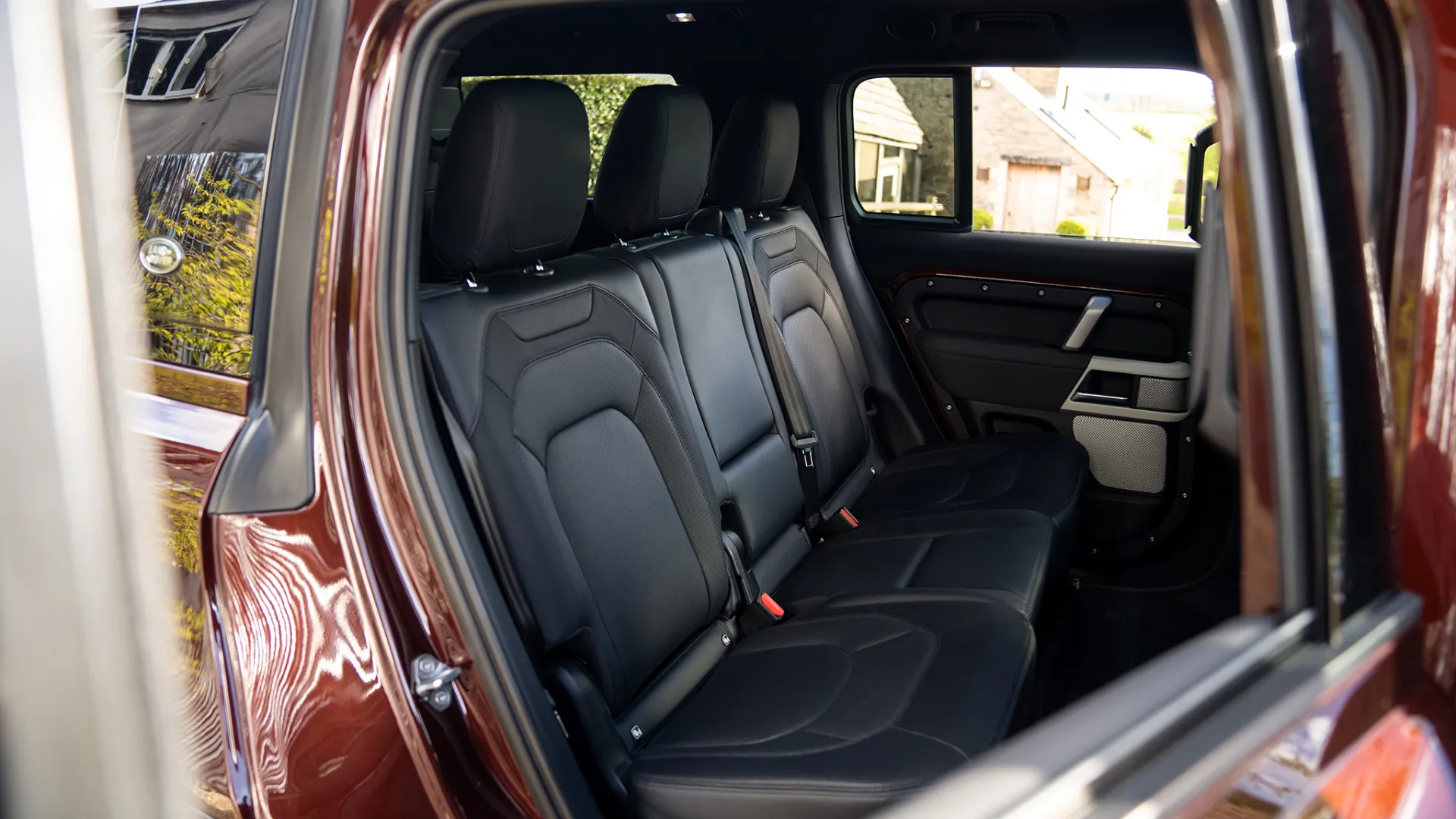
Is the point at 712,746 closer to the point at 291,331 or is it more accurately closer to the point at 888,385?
the point at 291,331

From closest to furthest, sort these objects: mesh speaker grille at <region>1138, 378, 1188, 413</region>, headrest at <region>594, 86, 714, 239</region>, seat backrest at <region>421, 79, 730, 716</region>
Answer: seat backrest at <region>421, 79, 730, 716</region> < headrest at <region>594, 86, 714, 239</region> < mesh speaker grille at <region>1138, 378, 1188, 413</region>

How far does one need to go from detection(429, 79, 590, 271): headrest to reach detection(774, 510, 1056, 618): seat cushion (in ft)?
2.85

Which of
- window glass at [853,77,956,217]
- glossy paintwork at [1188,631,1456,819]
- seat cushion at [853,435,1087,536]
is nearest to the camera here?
glossy paintwork at [1188,631,1456,819]

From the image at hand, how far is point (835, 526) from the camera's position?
2.56m

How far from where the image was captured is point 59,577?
0.50m

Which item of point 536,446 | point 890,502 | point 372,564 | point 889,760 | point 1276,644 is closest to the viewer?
point 1276,644

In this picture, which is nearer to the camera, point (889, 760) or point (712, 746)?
point (889, 760)

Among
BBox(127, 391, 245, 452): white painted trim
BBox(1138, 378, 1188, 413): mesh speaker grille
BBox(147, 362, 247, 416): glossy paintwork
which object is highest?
BBox(147, 362, 247, 416): glossy paintwork

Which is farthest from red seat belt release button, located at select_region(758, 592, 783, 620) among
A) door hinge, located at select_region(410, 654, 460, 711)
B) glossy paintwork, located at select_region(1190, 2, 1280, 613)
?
glossy paintwork, located at select_region(1190, 2, 1280, 613)

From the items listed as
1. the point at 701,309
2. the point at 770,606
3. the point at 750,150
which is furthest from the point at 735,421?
the point at 750,150

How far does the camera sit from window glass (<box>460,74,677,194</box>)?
9.12ft

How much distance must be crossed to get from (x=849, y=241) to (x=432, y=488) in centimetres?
207

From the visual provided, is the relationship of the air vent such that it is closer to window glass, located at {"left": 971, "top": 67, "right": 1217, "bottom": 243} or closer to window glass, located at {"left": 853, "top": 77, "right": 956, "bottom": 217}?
window glass, located at {"left": 971, "top": 67, "right": 1217, "bottom": 243}

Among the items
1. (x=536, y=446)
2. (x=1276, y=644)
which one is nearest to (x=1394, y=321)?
(x=1276, y=644)
